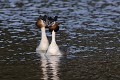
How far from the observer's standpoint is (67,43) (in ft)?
106

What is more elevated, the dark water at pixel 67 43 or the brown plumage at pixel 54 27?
the brown plumage at pixel 54 27

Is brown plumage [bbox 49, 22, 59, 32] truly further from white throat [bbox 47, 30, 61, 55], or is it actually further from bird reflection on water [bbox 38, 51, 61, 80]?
bird reflection on water [bbox 38, 51, 61, 80]

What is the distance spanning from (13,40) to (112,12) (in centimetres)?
1703

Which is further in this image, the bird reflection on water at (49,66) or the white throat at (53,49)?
the white throat at (53,49)

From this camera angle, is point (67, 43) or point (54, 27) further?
point (67, 43)

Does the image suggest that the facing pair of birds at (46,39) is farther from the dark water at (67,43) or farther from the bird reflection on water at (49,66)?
the dark water at (67,43)

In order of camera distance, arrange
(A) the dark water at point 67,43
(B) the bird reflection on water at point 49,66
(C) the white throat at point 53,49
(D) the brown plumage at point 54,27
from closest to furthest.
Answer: (B) the bird reflection on water at point 49,66 → (A) the dark water at point 67,43 → (C) the white throat at point 53,49 → (D) the brown plumage at point 54,27

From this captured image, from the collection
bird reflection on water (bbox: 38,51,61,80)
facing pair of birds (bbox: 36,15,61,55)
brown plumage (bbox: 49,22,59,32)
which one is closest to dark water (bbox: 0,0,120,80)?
bird reflection on water (bbox: 38,51,61,80)

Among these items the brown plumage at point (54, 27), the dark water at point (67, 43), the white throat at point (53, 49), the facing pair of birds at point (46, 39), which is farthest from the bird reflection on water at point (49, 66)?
the brown plumage at point (54, 27)

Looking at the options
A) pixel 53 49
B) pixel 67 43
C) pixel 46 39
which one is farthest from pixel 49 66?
pixel 67 43

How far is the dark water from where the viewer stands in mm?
24359

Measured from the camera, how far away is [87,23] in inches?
1601

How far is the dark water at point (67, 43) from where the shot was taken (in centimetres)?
2436

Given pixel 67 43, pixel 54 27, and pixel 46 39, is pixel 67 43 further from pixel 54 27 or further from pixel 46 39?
pixel 54 27
